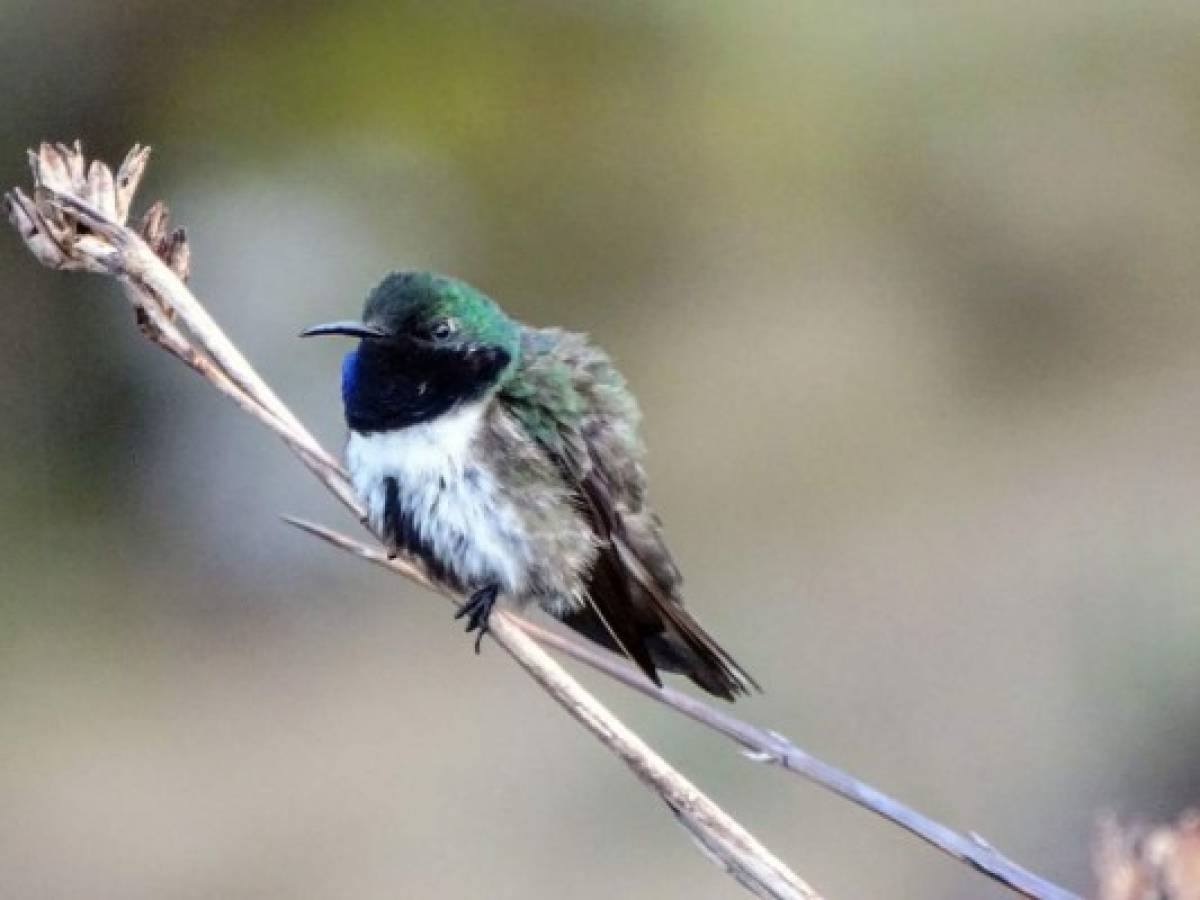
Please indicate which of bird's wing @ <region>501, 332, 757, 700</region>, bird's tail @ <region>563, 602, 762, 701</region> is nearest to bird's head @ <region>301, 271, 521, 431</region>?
bird's wing @ <region>501, 332, 757, 700</region>

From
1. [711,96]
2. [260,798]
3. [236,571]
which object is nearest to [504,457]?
[260,798]

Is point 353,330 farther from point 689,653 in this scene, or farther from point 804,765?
point 804,765

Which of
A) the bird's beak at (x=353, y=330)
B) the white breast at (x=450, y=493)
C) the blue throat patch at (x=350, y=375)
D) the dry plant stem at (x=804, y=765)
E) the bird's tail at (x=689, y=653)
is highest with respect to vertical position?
the bird's beak at (x=353, y=330)

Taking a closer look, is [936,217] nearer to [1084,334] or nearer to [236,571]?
[1084,334]

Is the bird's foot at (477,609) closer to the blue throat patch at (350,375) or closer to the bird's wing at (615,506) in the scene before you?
the bird's wing at (615,506)

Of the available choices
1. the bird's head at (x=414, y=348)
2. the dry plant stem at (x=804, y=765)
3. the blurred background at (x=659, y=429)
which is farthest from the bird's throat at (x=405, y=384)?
the blurred background at (x=659, y=429)

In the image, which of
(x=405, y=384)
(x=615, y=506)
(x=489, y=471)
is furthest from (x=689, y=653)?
(x=405, y=384)

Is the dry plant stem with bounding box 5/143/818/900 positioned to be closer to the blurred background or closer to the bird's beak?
the bird's beak
